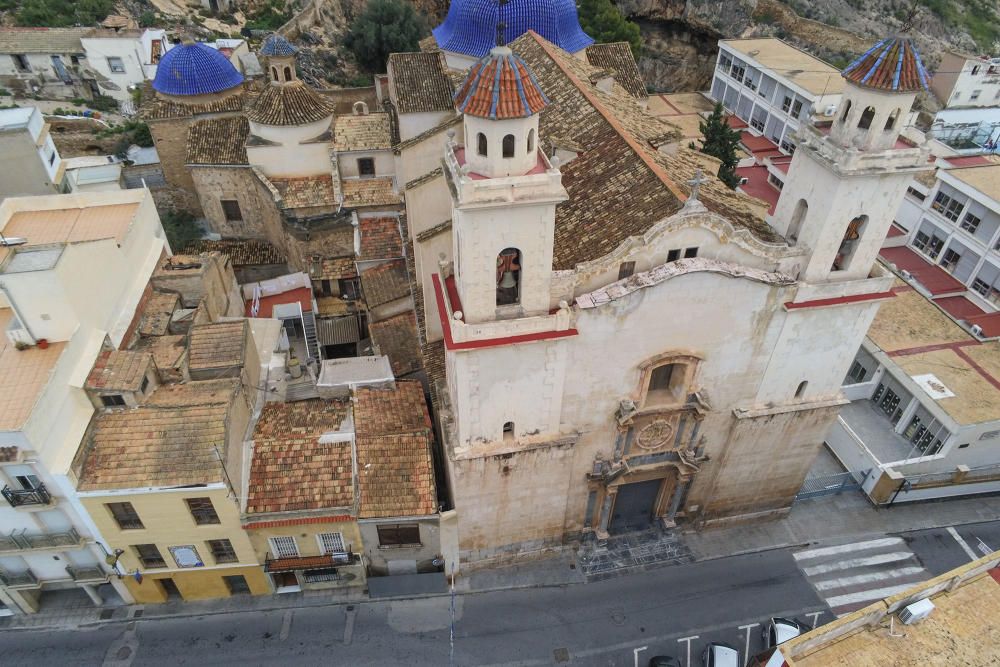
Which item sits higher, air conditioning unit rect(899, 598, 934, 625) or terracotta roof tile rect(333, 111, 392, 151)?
terracotta roof tile rect(333, 111, 392, 151)

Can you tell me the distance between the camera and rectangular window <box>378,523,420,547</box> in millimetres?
24906

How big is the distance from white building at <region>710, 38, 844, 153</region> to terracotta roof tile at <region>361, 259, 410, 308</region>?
37818 millimetres

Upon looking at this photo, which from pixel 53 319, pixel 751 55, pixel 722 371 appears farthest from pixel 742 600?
pixel 751 55

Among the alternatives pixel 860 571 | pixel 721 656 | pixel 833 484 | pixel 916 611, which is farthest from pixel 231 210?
pixel 916 611

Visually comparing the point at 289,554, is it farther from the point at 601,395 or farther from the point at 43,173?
the point at 43,173

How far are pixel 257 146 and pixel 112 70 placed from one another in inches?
878

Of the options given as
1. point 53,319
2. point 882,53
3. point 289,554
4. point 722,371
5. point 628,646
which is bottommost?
point 628,646

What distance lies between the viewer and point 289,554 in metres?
24.9

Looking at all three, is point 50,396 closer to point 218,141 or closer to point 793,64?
point 218,141

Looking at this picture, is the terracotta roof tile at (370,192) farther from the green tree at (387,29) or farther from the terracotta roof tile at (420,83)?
the green tree at (387,29)

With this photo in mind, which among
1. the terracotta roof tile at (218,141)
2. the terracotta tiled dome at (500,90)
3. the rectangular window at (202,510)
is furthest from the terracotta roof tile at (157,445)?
the terracotta roof tile at (218,141)

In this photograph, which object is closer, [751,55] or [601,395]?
[601,395]

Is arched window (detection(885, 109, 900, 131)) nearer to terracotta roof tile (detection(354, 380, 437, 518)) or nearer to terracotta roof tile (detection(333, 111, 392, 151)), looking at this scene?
terracotta roof tile (detection(354, 380, 437, 518))

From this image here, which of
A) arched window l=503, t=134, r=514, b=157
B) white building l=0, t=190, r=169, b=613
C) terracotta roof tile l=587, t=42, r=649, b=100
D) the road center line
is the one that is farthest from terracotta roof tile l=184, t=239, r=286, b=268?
the road center line
